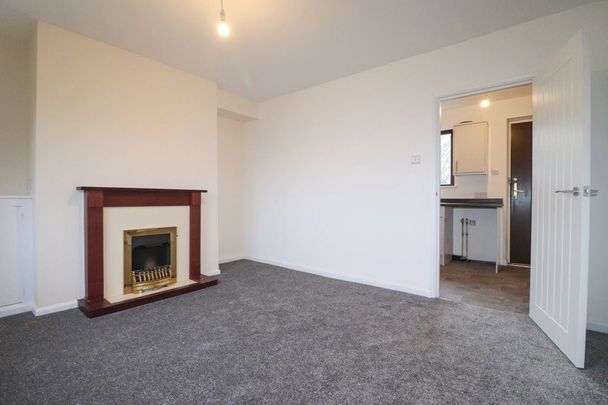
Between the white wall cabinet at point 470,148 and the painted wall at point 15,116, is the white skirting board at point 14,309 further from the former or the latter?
the white wall cabinet at point 470,148

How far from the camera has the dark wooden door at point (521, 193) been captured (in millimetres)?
4528

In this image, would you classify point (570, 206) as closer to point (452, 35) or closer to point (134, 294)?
point (452, 35)

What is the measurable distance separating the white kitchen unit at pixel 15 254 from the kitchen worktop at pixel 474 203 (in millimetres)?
5241

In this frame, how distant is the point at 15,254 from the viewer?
2.70 metres

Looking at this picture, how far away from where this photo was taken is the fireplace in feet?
9.86

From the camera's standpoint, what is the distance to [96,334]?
7.31 ft

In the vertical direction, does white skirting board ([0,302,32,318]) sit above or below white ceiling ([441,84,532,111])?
below

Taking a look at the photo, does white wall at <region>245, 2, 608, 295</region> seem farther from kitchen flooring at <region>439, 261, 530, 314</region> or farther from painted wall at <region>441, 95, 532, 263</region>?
painted wall at <region>441, 95, 532, 263</region>

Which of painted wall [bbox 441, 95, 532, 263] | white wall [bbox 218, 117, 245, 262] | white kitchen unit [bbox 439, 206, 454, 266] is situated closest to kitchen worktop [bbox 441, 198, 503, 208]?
white kitchen unit [bbox 439, 206, 454, 266]

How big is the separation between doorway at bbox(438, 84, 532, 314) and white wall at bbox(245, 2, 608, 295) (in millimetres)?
1366

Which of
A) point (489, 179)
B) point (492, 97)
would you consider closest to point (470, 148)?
point (489, 179)

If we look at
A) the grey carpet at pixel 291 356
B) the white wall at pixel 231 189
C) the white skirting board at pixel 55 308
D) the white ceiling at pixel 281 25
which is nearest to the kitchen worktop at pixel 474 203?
the grey carpet at pixel 291 356

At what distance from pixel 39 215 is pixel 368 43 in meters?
3.59

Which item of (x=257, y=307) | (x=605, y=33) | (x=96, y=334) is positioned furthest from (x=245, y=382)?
(x=605, y=33)
